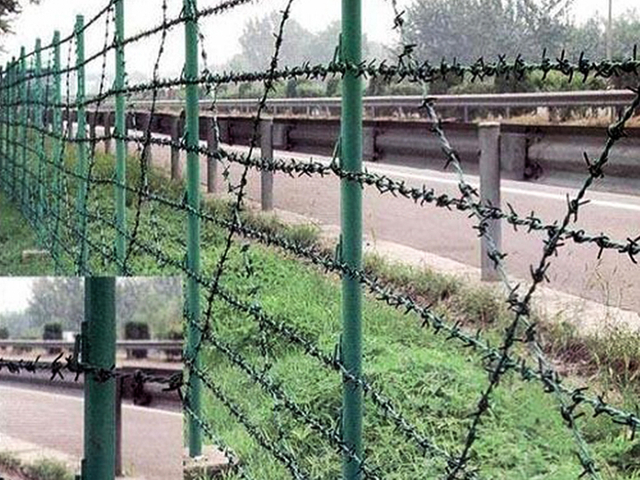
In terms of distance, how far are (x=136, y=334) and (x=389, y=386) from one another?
73.1 inches

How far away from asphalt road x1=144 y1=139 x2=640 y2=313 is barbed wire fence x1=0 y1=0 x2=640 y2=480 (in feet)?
1.62

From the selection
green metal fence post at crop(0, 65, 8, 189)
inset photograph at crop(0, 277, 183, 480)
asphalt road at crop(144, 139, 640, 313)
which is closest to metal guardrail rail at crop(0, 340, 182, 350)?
inset photograph at crop(0, 277, 183, 480)

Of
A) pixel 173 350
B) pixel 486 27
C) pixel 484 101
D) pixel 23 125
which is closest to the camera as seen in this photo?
pixel 173 350

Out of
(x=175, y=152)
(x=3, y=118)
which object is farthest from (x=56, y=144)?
(x=3, y=118)

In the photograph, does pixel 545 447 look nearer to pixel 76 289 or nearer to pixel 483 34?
pixel 483 34

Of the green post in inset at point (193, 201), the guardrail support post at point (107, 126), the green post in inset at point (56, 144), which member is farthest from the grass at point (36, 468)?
the green post in inset at point (56, 144)

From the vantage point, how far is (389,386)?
3.94m

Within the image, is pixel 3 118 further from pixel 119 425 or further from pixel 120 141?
pixel 119 425

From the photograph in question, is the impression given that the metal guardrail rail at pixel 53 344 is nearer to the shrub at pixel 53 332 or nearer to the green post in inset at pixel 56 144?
the shrub at pixel 53 332

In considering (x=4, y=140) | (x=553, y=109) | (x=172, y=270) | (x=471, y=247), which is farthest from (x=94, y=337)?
(x=4, y=140)

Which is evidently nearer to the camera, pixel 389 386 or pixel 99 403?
→ pixel 99 403

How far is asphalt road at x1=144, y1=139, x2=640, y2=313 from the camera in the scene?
4918 millimetres

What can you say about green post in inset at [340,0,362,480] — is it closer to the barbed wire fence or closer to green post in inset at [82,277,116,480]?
the barbed wire fence

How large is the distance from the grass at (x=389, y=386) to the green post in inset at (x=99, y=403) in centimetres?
50
